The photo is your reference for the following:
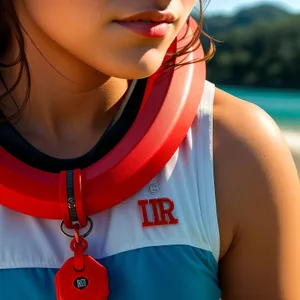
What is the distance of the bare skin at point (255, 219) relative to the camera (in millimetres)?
1161

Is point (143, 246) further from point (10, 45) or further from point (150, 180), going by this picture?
point (10, 45)

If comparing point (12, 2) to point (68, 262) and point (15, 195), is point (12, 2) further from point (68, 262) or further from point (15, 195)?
point (68, 262)

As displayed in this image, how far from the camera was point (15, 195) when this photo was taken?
3.65 feet

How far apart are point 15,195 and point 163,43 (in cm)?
37

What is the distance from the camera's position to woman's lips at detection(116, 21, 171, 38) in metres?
1.04

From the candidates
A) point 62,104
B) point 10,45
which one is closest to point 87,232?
point 62,104

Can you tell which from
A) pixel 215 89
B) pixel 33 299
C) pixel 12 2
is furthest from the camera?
pixel 215 89

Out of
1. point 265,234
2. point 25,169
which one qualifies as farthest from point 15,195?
point 265,234

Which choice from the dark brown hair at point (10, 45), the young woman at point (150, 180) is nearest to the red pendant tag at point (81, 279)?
the young woman at point (150, 180)

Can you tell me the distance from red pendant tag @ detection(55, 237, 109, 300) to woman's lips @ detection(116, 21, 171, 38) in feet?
1.25

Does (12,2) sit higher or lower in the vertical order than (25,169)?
higher

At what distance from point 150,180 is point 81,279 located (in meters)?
0.22

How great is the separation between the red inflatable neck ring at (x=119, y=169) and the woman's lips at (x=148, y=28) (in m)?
0.17

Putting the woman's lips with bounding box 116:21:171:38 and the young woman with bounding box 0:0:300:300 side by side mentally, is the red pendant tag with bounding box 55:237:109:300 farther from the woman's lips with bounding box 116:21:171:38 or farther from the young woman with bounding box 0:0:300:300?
the woman's lips with bounding box 116:21:171:38
